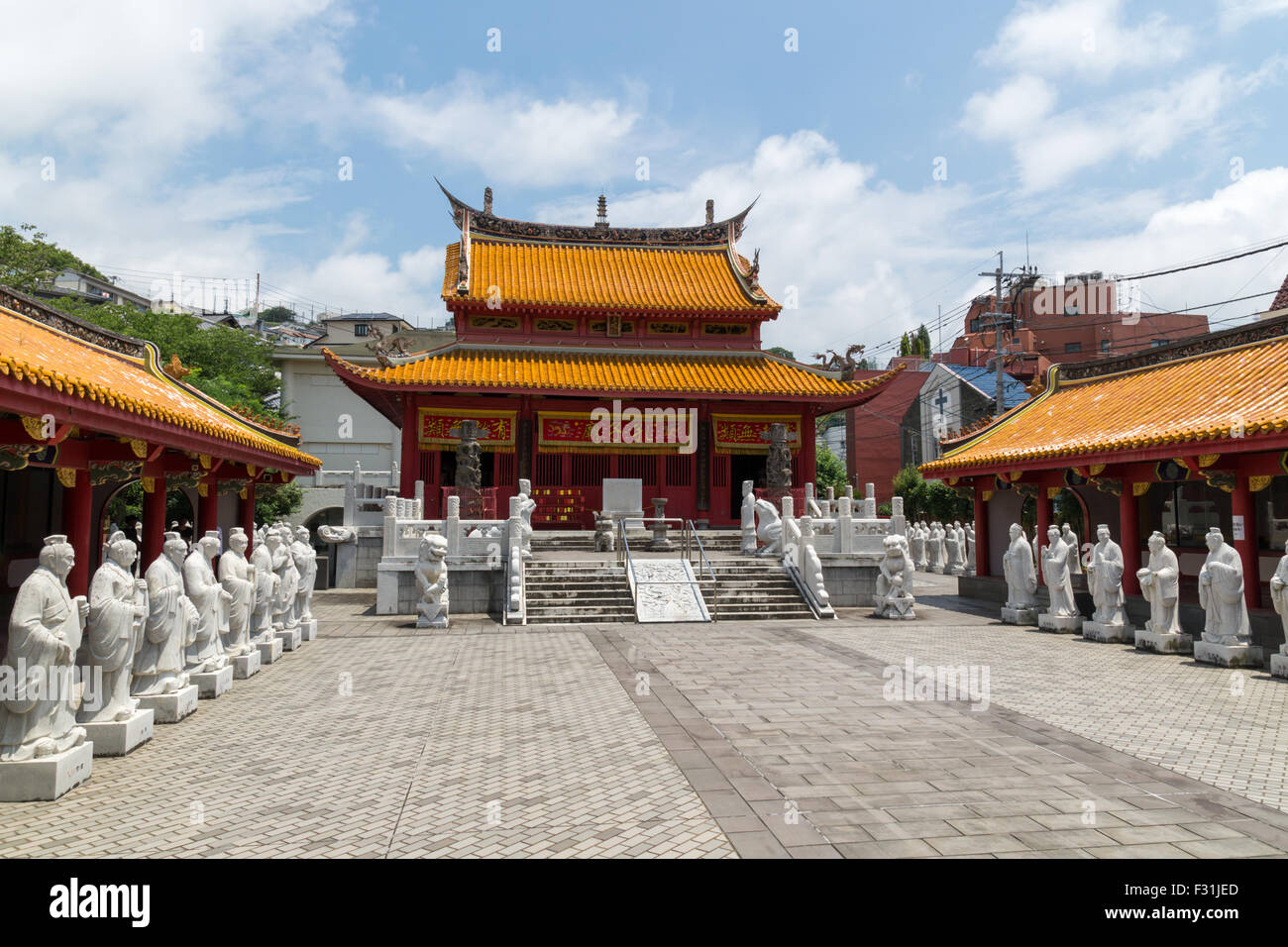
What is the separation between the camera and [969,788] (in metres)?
5.66

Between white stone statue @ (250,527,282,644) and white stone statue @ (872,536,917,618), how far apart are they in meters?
10.8

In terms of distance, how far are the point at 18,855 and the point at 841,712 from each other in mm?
6516

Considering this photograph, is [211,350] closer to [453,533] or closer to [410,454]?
[410,454]

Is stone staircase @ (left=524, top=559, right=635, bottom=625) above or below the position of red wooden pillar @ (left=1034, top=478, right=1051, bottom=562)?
below

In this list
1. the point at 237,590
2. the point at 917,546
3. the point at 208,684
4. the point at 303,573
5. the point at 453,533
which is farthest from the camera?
the point at 917,546

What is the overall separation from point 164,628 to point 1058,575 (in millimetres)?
13247

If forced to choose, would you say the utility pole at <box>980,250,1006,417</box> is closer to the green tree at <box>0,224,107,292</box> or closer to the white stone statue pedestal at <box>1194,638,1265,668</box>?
the white stone statue pedestal at <box>1194,638,1265,668</box>

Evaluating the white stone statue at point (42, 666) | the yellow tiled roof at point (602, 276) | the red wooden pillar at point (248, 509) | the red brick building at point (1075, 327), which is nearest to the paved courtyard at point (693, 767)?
the white stone statue at point (42, 666)

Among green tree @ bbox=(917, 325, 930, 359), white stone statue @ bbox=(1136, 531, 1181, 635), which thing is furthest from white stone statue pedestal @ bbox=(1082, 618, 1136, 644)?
green tree @ bbox=(917, 325, 930, 359)

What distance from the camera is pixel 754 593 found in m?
16.2

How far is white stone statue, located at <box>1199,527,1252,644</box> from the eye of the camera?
34.2ft

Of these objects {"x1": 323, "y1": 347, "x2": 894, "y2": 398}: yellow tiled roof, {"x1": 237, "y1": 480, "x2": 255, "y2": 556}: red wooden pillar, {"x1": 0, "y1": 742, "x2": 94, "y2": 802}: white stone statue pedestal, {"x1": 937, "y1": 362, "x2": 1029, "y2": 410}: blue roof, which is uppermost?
{"x1": 937, "y1": 362, "x2": 1029, "y2": 410}: blue roof

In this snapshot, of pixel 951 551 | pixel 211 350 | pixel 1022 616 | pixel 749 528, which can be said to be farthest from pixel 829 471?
pixel 211 350

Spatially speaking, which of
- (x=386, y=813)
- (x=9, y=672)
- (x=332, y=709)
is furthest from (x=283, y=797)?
(x=332, y=709)
